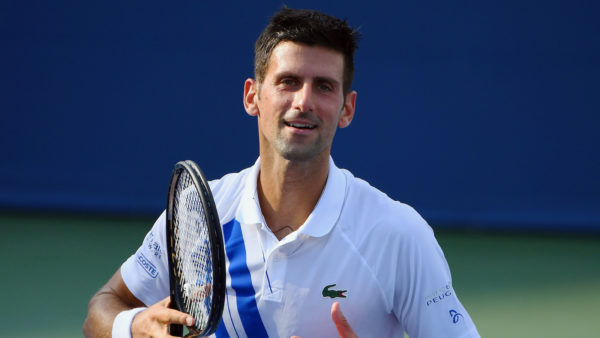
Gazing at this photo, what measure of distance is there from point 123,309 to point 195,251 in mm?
436

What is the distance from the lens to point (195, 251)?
211 cm

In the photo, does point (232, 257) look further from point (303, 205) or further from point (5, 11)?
point (5, 11)

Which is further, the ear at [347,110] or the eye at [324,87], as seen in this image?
the ear at [347,110]

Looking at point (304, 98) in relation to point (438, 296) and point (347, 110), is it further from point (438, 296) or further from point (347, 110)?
point (438, 296)

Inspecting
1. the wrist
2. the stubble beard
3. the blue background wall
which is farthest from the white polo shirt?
the blue background wall

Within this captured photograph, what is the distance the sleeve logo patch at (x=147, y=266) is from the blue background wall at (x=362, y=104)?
3.54 metres

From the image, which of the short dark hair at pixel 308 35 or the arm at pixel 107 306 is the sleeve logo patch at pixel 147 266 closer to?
the arm at pixel 107 306

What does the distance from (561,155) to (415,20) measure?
4.45 feet

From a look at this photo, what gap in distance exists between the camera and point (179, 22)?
602 cm

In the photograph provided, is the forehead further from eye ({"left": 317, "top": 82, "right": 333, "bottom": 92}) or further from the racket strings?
the racket strings

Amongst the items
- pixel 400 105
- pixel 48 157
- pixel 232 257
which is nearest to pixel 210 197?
pixel 232 257

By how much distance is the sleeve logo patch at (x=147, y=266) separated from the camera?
2.46 m

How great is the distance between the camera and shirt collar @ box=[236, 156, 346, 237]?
2225 mm

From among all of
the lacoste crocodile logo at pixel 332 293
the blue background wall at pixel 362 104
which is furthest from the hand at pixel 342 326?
the blue background wall at pixel 362 104
